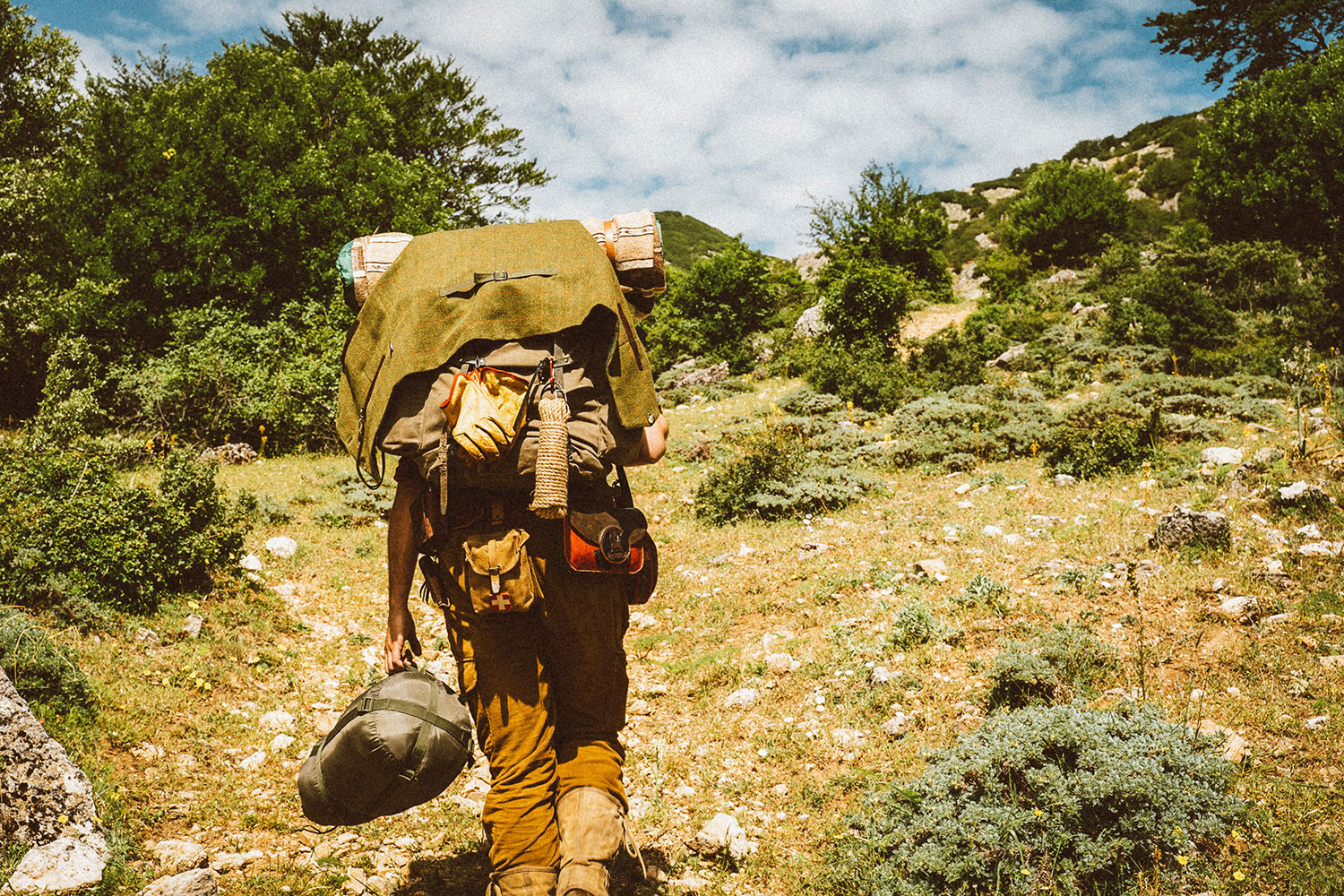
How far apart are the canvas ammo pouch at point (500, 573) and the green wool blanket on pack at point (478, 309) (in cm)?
35

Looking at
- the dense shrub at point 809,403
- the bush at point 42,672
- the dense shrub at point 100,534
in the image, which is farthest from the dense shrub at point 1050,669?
the dense shrub at point 809,403

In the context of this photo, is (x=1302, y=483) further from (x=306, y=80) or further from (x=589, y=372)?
(x=306, y=80)

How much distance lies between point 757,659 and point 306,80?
14.7 metres

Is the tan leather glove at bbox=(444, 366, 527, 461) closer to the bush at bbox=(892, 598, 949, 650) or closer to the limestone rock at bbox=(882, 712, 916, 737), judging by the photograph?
the limestone rock at bbox=(882, 712, 916, 737)

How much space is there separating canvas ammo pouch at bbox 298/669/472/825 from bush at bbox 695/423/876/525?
16.9ft

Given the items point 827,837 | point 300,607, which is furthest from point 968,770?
point 300,607

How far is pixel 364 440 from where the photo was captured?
193 cm

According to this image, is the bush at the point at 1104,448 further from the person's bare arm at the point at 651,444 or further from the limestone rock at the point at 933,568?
the person's bare arm at the point at 651,444

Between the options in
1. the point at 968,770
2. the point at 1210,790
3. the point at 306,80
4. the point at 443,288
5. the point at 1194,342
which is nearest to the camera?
the point at 443,288

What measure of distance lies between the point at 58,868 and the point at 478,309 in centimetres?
234

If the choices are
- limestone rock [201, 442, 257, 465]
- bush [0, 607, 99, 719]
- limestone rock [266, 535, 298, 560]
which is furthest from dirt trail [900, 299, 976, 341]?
bush [0, 607, 99, 719]

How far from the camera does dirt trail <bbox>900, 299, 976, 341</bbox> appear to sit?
1679 centimetres

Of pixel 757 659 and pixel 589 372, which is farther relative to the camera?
pixel 757 659

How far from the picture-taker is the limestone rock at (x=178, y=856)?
2682mm
